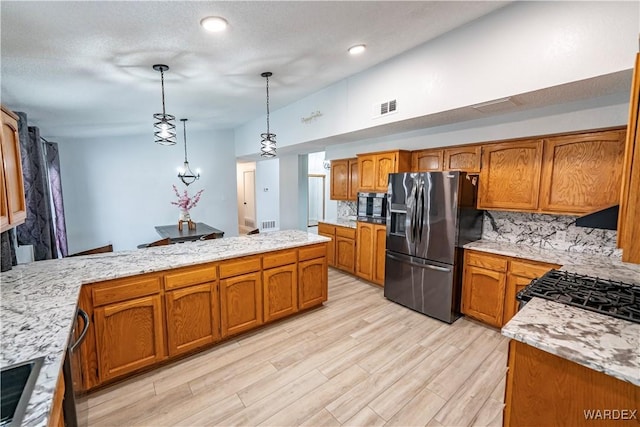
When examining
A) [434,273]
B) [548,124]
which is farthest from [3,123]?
[548,124]

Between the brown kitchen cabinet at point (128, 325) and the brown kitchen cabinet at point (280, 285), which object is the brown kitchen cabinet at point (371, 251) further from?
the brown kitchen cabinet at point (128, 325)

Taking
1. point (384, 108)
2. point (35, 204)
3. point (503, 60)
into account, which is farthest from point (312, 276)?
point (35, 204)

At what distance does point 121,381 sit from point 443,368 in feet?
8.56

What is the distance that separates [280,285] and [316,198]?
19.4 feet

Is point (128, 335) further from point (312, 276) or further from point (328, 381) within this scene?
point (312, 276)

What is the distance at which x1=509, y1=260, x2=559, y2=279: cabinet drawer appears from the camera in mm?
2512

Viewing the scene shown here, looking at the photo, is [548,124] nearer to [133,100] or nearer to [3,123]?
[3,123]

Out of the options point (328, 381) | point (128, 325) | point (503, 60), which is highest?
point (503, 60)

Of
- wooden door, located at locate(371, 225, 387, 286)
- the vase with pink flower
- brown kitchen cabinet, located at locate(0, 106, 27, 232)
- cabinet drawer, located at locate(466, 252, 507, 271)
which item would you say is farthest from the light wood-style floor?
the vase with pink flower

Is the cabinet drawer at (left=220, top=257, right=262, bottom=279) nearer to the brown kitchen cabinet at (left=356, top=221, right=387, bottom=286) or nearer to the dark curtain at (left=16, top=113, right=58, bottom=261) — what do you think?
the brown kitchen cabinet at (left=356, top=221, right=387, bottom=286)

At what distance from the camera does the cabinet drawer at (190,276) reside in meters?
2.25

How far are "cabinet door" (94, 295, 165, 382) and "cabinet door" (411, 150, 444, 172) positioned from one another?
3.35m

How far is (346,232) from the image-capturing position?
15.1 ft

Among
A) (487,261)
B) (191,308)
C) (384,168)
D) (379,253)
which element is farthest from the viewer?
(379,253)
